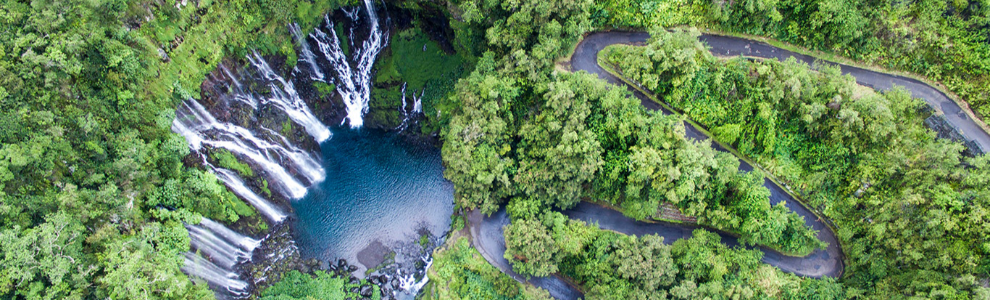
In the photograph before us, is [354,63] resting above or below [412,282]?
above

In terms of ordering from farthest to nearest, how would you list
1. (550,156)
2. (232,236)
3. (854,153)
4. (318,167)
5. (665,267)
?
(318,167)
(232,236)
(550,156)
(854,153)
(665,267)

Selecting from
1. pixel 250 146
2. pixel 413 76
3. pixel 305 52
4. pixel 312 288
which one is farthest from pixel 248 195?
pixel 413 76

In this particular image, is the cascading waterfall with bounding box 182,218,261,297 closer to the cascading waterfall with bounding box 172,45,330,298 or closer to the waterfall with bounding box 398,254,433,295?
the cascading waterfall with bounding box 172,45,330,298

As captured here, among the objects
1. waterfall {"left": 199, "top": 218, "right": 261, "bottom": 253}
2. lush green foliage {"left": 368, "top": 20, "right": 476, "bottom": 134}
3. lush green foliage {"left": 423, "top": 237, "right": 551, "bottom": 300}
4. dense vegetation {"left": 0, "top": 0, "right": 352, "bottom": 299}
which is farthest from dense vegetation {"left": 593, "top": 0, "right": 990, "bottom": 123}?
waterfall {"left": 199, "top": 218, "right": 261, "bottom": 253}

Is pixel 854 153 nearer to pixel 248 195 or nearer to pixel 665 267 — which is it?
pixel 665 267

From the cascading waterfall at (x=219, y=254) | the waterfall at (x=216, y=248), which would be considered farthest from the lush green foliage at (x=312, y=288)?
the waterfall at (x=216, y=248)
